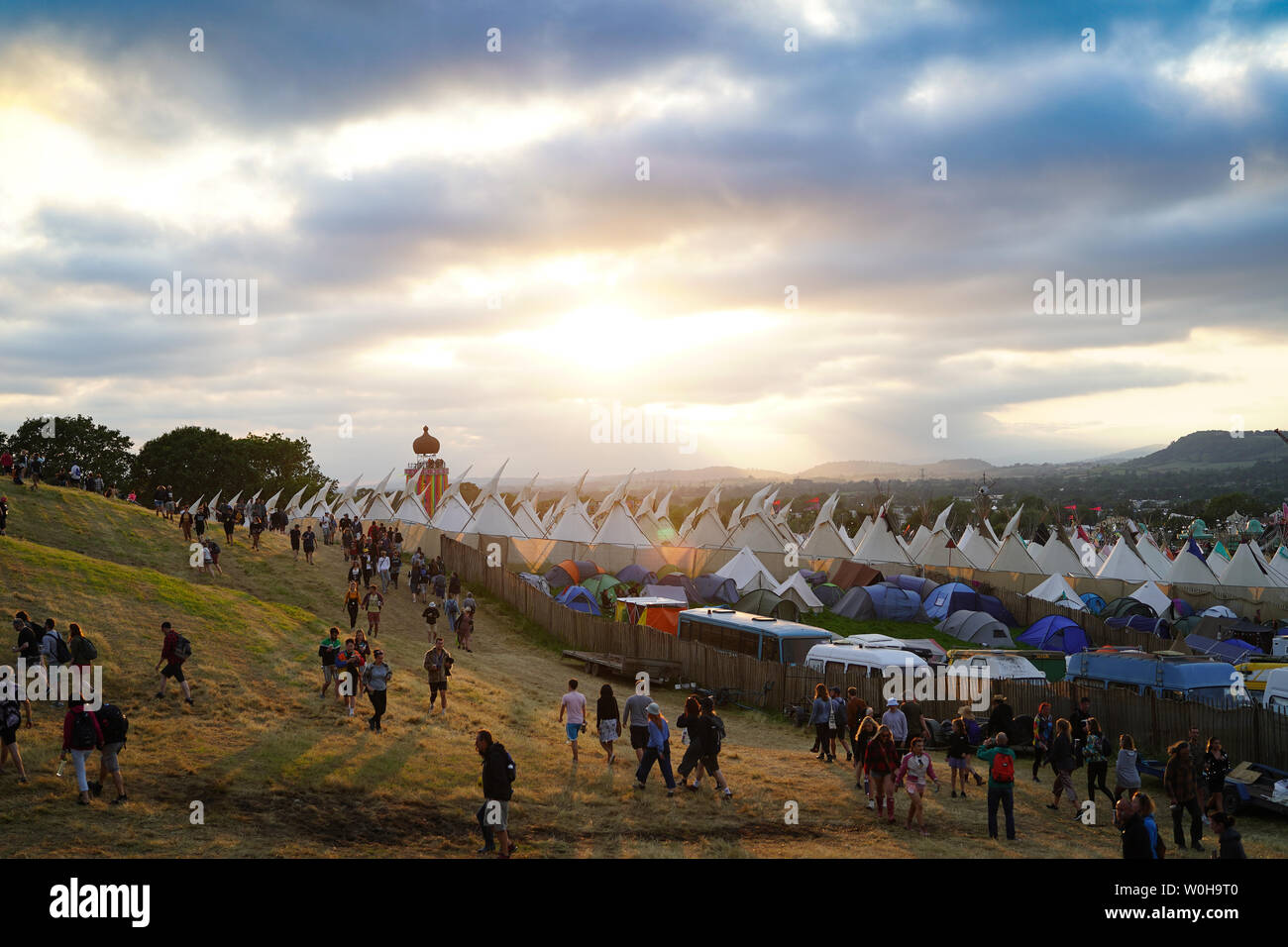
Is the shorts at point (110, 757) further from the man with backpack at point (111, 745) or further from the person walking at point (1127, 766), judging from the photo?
the person walking at point (1127, 766)

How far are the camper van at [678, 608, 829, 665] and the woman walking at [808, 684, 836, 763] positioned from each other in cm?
754

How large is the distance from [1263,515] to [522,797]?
154m

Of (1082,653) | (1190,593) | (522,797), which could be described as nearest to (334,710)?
(522,797)

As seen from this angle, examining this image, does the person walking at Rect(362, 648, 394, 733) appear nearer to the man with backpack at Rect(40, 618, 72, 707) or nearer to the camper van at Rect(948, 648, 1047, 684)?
the man with backpack at Rect(40, 618, 72, 707)

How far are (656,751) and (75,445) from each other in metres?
84.4

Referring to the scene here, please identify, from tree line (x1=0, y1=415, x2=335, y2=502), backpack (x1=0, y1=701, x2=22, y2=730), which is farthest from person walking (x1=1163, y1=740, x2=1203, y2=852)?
tree line (x1=0, y1=415, x2=335, y2=502)

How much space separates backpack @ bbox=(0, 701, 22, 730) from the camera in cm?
1216

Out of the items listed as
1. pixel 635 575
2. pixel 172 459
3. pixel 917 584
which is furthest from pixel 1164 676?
pixel 172 459

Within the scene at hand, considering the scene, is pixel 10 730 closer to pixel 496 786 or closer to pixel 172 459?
pixel 496 786

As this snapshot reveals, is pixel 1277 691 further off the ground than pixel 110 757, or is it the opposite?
pixel 110 757

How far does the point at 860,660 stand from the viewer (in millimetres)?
23688

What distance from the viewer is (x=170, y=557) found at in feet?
107
